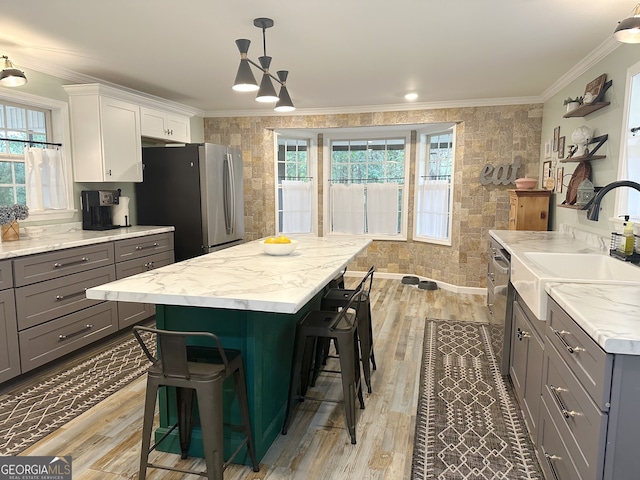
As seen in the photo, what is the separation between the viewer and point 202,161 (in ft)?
14.9

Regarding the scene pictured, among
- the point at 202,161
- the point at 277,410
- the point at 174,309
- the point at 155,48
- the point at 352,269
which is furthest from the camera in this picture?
the point at 352,269

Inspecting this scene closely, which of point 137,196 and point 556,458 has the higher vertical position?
point 137,196

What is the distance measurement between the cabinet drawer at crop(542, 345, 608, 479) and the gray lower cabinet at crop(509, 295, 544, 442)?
18 cm

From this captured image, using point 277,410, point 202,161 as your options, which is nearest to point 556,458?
point 277,410

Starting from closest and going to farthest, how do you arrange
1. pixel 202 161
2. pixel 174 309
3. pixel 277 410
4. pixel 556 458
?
pixel 556 458
pixel 174 309
pixel 277 410
pixel 202 161

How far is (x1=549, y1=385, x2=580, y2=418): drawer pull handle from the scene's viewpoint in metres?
1.51

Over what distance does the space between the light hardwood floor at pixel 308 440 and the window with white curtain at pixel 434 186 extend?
2.95 metres

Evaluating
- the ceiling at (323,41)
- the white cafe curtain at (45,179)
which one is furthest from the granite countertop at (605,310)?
the white cafe curtain at (45,179)

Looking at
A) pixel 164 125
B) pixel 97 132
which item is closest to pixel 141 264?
pixel 97 132

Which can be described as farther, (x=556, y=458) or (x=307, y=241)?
(x=307, y=241)

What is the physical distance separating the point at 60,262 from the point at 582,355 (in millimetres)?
3283

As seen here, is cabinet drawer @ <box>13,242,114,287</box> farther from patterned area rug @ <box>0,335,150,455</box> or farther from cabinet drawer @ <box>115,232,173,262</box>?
patterned area rug @ <box>0,335,150,455</box>

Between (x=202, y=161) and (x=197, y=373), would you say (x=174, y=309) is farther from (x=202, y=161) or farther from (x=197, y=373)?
(x=202, y=161)

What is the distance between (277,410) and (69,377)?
1.70 meters
